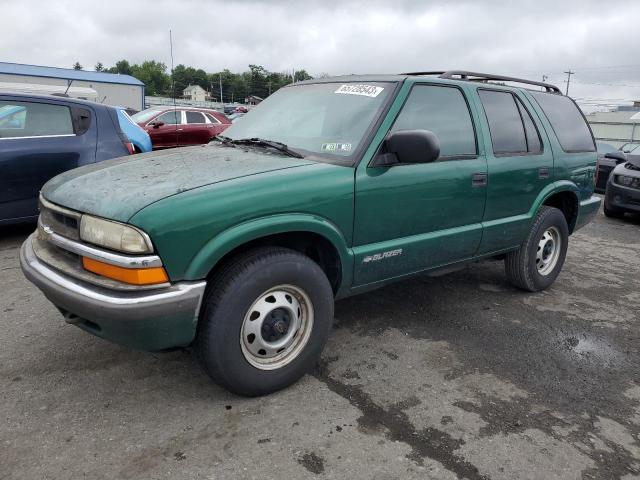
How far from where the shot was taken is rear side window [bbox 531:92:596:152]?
455cm

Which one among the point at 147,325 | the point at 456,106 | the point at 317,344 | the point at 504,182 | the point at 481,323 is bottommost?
the point at 481,323

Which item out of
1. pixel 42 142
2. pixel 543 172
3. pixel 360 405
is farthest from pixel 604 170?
pixel 42 142

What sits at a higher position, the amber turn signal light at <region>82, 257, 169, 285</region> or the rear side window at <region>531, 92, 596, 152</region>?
the rear side window at <region>531, 92, 596, 152</region>

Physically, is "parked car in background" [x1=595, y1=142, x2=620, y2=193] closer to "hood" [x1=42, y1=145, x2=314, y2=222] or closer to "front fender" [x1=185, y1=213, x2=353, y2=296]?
"front fender" [x1=185, y1=213, x2=353, y2=296]

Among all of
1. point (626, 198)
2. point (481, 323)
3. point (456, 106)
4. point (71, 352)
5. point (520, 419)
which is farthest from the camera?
point (626, 198)

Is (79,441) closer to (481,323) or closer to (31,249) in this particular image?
(31,249)

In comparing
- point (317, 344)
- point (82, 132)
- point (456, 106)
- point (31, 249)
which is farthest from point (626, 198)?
point (31, 249)

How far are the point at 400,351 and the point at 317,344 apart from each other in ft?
2.53

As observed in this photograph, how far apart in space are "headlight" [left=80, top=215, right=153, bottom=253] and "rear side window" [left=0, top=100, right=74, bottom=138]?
360cm

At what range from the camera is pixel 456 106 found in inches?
146

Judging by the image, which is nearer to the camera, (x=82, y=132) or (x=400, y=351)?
(x=400, y=351)

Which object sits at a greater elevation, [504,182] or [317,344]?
[504,182]

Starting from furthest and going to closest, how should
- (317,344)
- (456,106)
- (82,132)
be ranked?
1. (82,132)
2. (456,106)
3. (317,344)

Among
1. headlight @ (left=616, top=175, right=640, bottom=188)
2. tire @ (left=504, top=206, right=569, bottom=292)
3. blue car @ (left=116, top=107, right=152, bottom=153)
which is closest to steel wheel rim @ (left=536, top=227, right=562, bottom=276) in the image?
tire @ (left=504, top=206, right=569, bottom=292)
